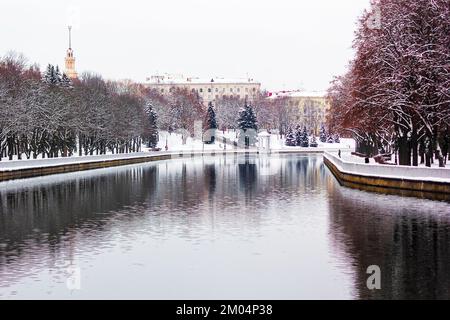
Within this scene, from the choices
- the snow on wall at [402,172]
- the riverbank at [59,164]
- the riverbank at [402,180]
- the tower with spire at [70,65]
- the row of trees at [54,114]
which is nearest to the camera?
the riverbank at [402,180]

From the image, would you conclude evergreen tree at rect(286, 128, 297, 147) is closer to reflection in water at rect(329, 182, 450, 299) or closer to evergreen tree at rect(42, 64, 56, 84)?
evergreen tree at rect(42, 64, 56, 84)

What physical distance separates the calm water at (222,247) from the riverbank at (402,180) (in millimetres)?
1680

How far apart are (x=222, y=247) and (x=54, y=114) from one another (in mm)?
59638

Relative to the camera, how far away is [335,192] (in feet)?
121

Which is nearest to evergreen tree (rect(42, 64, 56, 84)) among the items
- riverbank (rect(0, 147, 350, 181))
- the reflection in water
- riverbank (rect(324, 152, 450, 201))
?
riverbank (rect(0, 147, 350, 181))

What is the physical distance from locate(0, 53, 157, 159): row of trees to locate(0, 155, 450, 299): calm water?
35.5 m

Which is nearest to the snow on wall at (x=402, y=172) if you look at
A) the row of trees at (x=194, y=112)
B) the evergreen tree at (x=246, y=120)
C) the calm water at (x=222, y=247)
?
the calm water at (x=222, y=247)

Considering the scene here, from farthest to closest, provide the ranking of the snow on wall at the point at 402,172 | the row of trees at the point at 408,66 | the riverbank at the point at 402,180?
the row of trees at the point at 408,66
the snow on wall at the point at 402,172
the riverbank at the point at 402,180

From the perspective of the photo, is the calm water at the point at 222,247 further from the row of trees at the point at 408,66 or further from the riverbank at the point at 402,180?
the row of trees at the point at 408,66

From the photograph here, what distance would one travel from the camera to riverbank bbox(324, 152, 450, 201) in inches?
1286

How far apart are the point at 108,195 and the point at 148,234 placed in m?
14.9

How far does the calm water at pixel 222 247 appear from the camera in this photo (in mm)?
13336
